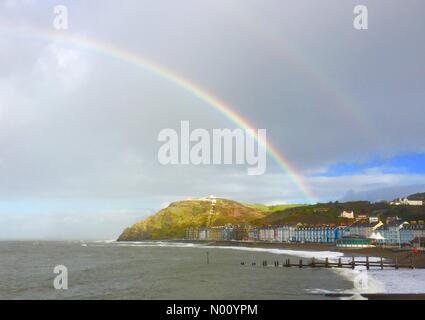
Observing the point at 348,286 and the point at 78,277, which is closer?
the point at 348,286

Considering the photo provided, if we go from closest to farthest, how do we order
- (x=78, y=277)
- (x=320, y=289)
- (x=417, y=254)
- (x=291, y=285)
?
(x=320, y=289) < (x=291, y=285) < (x=78, y=277) < (x=417, y=254)

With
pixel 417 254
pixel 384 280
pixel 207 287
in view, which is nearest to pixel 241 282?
pixel 207 287
